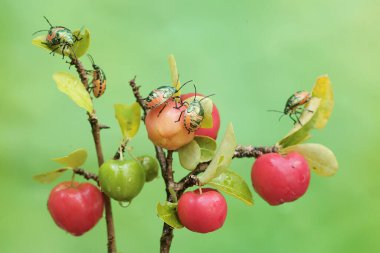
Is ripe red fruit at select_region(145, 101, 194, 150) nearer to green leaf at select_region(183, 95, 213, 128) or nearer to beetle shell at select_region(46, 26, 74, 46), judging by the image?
green leaf at select_region(183, 95, 213, 128)

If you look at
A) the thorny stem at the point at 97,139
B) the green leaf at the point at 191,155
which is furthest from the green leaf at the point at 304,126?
the thorny stem at the point at 97,139

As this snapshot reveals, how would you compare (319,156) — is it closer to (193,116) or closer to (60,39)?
(193,116)

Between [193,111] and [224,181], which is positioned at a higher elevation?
[193,111]

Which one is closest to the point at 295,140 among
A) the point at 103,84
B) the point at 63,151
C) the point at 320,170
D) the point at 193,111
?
the point at 320,170

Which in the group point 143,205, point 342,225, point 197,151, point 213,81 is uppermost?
point 213,81

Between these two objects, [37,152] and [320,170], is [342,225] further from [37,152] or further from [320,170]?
[37,152]

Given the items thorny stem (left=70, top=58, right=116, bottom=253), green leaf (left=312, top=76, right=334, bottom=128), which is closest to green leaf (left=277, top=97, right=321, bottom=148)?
green leaf (left=312, top=76, right=334, bottom=128)
